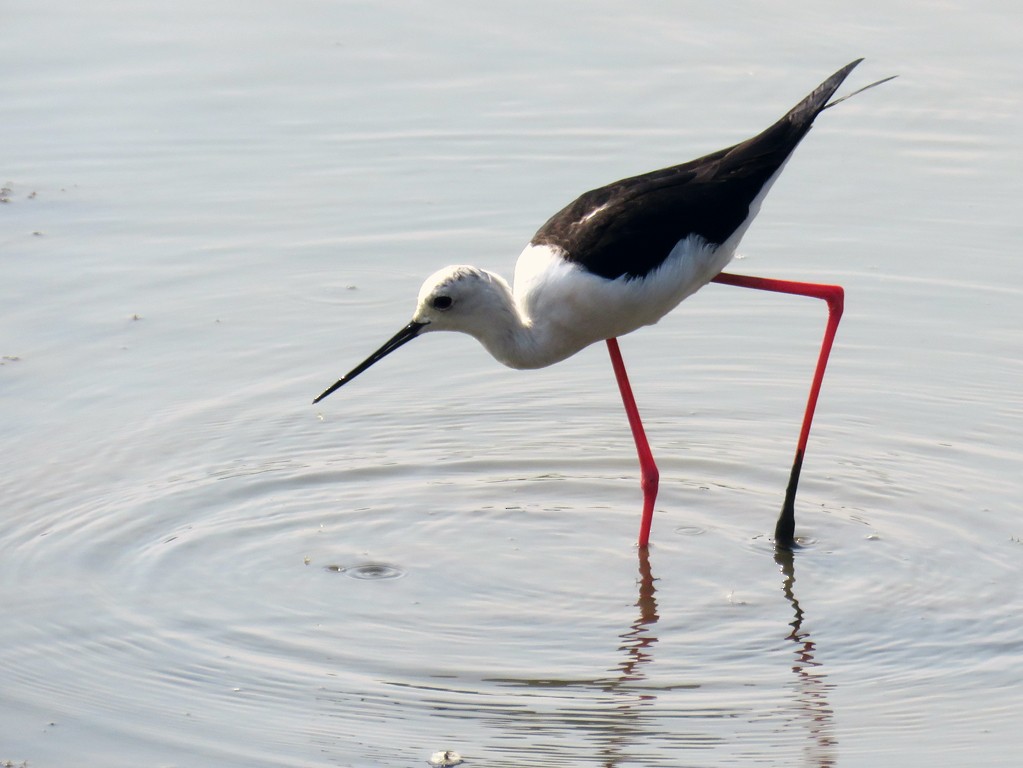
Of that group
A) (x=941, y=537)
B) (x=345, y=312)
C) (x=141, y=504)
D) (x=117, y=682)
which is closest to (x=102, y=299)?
(x=345, y=312)

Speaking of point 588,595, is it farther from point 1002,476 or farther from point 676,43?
point 676,43

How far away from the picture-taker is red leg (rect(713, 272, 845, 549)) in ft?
19.9

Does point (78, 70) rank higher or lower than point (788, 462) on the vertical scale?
higher

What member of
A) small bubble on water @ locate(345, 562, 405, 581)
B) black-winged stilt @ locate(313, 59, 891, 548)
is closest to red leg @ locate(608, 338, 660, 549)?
black-winged stilt @ locate(313, 59, 891, 548)

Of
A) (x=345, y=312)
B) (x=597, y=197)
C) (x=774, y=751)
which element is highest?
(x=597, y=197)

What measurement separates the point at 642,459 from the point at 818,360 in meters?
0.80

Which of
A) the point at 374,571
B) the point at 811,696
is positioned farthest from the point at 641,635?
the point at 374,571

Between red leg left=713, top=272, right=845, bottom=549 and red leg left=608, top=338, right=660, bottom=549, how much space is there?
1.49 ft

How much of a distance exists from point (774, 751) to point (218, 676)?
5.26 feet

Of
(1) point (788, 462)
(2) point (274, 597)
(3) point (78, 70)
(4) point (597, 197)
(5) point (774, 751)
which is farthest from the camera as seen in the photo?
(3) point (78, 70)

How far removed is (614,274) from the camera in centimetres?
594

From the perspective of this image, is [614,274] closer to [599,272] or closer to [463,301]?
[599,272]

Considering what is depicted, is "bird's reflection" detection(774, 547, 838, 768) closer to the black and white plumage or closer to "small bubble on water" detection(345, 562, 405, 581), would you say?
the black and white plumage

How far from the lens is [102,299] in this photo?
313 inches
